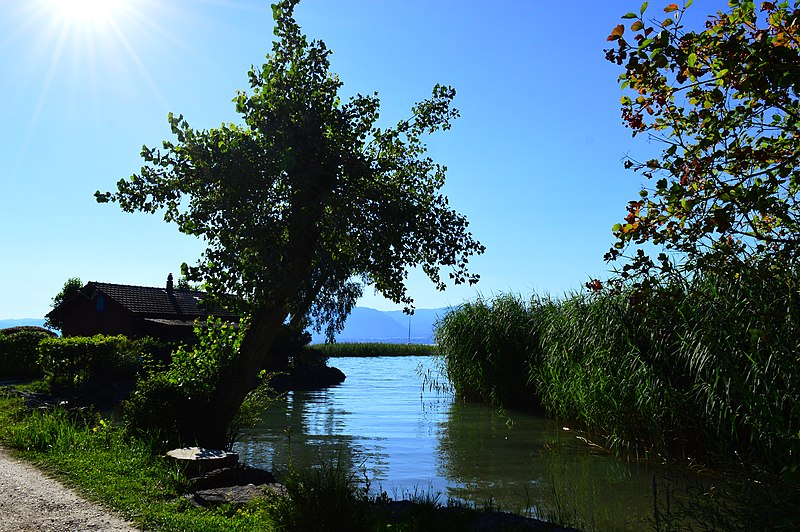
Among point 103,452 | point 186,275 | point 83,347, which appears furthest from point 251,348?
point 83,347

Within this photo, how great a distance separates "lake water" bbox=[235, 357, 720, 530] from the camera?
9859 mm

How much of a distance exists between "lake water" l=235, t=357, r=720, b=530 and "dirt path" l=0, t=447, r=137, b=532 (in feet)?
7.53

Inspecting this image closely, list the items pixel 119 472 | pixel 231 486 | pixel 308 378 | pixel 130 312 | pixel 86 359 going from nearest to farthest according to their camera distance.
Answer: pixel 231 486 → pixel 119 472 → pixel 86 359 → pixel 130 312 → pixel 308 378

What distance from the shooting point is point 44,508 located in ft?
25.0

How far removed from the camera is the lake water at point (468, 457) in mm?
9859

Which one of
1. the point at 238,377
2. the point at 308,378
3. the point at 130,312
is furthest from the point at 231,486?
the point at 130,312

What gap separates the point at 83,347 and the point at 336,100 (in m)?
15.8

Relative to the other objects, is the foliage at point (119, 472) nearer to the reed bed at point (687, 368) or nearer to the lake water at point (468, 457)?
the lake water at point (468, 457)

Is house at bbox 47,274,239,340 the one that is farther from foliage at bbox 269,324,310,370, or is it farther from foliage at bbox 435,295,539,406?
foliage at bbox 435,295,539,406

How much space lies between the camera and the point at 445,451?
1448 cm

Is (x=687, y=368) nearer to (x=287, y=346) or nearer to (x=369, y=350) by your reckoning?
(x=287, y=346)

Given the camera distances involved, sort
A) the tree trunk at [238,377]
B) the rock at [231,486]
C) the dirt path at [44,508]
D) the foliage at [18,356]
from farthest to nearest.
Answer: the foliage at [18,356]
the tree trunk at [238,377]
the rock at [231,486]
the dirt path at [44,508]

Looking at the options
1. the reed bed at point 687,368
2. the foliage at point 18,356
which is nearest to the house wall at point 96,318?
the foliage at point 18,356

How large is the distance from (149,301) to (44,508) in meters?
31.2
